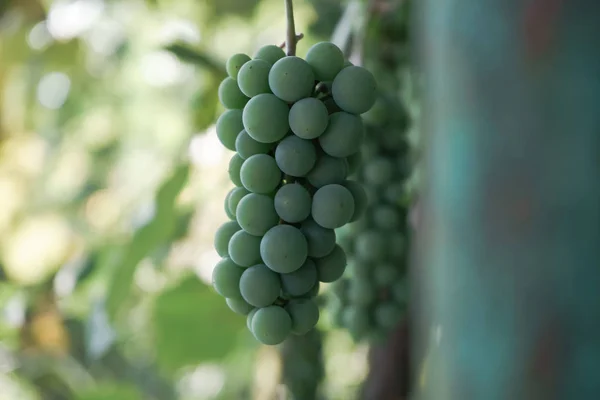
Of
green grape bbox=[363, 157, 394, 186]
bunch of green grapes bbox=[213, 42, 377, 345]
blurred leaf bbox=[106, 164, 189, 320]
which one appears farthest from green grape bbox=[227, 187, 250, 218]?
blurred leaf bbox=[106, 164, 189, 320]

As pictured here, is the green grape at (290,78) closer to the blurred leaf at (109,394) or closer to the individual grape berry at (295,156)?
the individual grape berry at (295,156)

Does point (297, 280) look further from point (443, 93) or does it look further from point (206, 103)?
point (206, 103)

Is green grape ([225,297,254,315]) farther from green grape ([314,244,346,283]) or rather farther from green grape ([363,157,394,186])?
green grape ([363,157,394,186])

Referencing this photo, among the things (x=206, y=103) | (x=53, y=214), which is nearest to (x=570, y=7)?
(x=206, y=103)

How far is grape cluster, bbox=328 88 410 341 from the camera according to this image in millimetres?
522

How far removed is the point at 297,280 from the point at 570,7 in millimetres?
169

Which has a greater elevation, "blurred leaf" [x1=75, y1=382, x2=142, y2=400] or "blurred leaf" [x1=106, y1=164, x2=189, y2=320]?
"blurred leaf" [x1=106, y1=164, x2=189, y2=320]

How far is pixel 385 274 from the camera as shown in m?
0.54

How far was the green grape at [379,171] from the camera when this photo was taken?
20.4 inches

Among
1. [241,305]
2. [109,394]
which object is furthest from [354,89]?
[109,394]

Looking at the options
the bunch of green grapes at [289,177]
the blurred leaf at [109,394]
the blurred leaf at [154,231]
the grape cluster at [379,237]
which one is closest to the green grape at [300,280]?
the bunch of green grapes at [289,177]

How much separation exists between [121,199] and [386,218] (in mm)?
831

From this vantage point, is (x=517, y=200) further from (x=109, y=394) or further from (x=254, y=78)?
(x=109, y=394)

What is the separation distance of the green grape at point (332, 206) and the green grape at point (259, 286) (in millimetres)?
36
